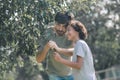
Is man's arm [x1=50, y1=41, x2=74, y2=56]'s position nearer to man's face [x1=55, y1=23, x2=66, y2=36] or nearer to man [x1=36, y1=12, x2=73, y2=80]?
man [x1=36, y1=12, x2=73, y2=80]

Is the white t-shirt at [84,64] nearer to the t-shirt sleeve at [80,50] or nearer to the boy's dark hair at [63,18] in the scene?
the t-shirt sleeve at [80,50]

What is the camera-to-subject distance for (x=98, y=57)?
42.5m

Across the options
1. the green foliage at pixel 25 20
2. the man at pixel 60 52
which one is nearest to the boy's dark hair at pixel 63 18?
the man at pixel 60 52

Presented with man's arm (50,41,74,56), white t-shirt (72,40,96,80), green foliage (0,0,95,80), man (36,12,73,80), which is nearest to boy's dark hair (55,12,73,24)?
man (36,12,73,80)

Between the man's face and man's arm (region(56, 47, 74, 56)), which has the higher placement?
the man's face

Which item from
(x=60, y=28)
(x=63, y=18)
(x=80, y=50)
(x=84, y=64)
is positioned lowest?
(x=84, y=64)

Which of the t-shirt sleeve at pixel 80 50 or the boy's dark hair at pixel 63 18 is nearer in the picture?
the t-shirt sleeve at pixel 80 50

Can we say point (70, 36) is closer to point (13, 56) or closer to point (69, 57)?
point (69, 57)

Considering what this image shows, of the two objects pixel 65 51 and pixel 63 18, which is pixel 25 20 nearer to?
pixel 63 18

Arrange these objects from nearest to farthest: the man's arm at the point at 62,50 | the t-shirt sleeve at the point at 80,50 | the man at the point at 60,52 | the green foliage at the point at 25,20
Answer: the t-shirt sleeve at the point at 80,50
the man's arm at the point at 62,50
the man at the point at 60,52
the green foliage at the point at 25,20

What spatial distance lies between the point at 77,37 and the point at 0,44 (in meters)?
2.98

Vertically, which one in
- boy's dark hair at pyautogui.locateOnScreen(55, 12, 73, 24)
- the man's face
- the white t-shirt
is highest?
boy's dark hair at pyautogui.locateOnScreen(55, 12, 73, 24)

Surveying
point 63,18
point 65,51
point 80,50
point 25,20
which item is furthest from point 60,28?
point 25,20

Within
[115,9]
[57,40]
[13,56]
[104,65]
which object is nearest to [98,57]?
[104,65]
